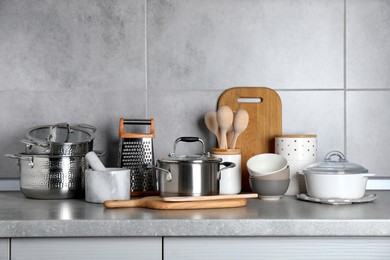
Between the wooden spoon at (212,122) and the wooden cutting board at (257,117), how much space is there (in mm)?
96

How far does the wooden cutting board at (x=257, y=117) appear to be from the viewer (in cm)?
206

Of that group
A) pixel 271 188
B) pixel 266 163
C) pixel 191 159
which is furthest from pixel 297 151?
pixel 191 159

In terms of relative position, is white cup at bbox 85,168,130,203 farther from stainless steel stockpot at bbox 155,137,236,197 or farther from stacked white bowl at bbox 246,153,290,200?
stacked white bowl at bbox 246,153,290,200

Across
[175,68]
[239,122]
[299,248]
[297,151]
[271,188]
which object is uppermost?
[175,68]

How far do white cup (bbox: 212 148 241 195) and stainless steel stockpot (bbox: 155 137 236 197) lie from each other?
12cm

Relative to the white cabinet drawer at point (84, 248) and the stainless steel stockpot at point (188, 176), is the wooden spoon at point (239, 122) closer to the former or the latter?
the stainless steel stockpot at point (188, 176)

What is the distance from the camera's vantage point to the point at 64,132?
81.0 inches

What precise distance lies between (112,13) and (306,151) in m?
0.87

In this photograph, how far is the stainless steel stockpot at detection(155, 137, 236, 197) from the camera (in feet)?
5.54

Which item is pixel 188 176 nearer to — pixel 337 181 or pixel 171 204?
pixel 171 204

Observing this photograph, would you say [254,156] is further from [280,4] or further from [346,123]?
[280,4]

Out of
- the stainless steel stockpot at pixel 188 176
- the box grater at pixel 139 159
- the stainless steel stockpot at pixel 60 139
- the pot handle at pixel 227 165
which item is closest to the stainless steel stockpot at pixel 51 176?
the stainless steel stockpot at pixel 60 139

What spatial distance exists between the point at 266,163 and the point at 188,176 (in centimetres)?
33

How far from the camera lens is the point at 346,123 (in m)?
2.10
